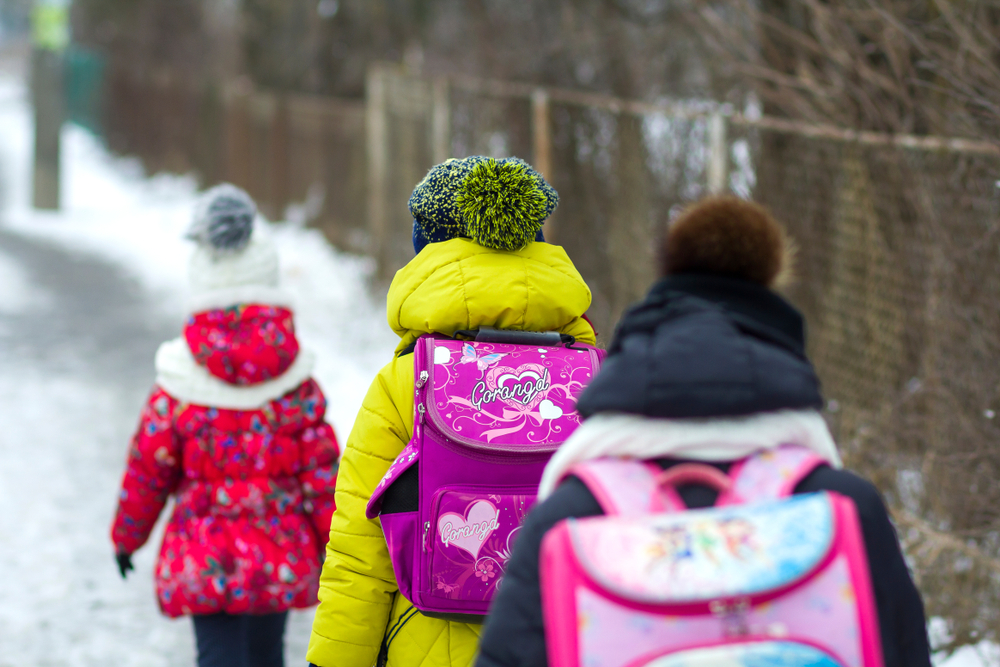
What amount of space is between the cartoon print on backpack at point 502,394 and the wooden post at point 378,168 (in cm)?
861

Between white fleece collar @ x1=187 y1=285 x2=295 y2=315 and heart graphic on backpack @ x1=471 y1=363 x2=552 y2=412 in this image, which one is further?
white fleece collar @ x1=187 y1=285 x2=295 y2=315

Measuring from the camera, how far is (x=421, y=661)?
8.02 ft

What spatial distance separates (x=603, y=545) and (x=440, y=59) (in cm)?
1590

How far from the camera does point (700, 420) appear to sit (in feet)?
5.42

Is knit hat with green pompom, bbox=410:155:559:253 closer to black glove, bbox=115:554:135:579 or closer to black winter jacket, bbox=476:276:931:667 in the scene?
black winter jacket, bbox=476:276:931:667

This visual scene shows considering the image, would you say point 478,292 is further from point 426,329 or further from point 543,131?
point 543,131

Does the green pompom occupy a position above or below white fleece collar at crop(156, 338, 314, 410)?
above

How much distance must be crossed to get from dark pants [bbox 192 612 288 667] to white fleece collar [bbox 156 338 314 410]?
597mm

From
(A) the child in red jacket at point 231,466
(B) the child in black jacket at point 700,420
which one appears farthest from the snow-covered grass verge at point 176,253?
(B) the child in black jacket at point 700,420

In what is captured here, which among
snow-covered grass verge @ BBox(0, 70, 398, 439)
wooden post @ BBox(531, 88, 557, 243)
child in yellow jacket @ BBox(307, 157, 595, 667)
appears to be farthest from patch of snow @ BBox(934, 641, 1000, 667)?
wooden post @ BBox(531, 88, 557, 243)

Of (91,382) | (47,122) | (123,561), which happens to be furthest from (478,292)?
(47,122)

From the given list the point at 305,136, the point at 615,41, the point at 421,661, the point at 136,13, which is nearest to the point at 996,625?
the point at 421,661

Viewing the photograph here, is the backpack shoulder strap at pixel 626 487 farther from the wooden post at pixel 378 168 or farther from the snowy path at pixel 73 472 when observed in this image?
the wooden post at pixel 378 168

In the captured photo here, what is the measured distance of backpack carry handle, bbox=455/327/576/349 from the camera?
2.41 meters
